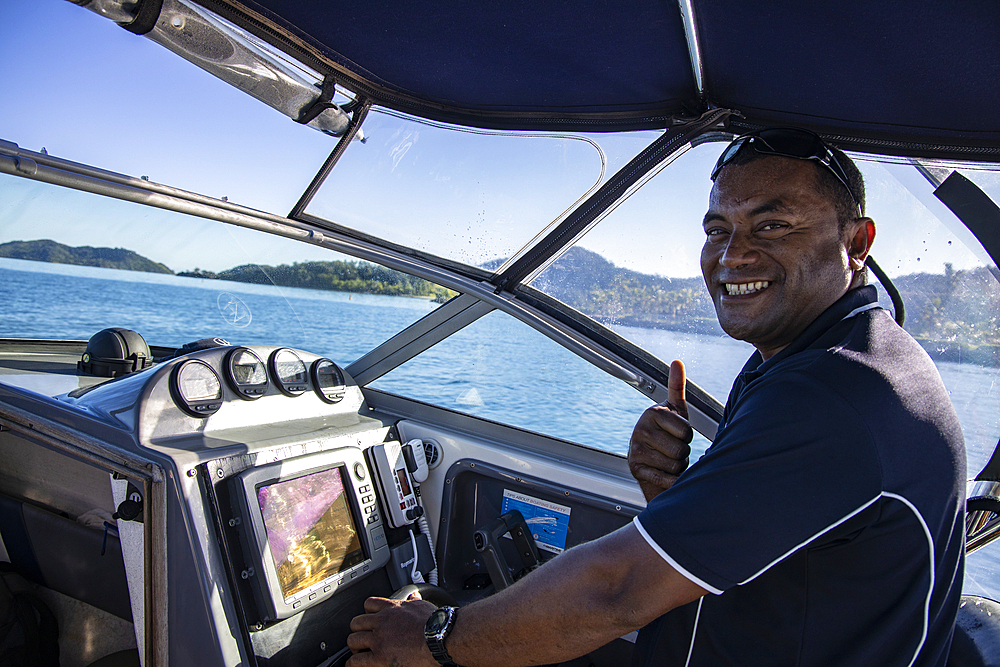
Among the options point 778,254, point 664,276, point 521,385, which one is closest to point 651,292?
point 664,276

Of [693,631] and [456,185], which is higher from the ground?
[456,185]

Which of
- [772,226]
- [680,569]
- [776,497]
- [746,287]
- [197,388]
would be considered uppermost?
[772,226]

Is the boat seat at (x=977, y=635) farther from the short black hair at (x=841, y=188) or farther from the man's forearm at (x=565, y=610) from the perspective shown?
the short black hair at (x=841, y=188)

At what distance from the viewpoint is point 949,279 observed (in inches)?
72.4

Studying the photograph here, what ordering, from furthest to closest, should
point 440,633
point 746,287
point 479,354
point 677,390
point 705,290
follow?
1. point 479,354
2. point 705,290
3. point 677,390
4. point 746,287
5. point 440,633

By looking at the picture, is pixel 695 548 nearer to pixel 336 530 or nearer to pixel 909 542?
pixel 909 542

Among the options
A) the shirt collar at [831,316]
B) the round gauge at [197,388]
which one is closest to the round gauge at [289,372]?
the round gauge at [197,388]

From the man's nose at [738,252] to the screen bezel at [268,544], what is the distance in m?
1.52

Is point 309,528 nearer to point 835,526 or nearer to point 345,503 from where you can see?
point 345,503

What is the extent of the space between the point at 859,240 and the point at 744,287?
0.87 feet

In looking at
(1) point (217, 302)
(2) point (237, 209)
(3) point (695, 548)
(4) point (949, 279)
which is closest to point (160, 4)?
(2) point (237, 209)

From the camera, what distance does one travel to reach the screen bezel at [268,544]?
5.89 feet

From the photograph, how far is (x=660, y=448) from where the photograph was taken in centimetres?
152

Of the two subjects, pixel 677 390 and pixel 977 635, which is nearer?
pixel 977 635
